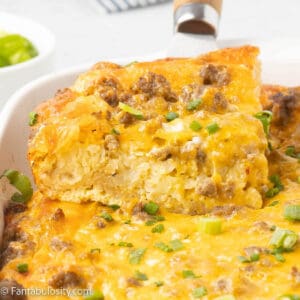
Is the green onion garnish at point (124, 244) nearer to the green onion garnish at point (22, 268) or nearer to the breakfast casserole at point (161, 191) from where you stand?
the breakfast casserole at point (161, 191)

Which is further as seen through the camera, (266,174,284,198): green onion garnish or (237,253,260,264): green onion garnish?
(266,174,284,198): green onion garnish

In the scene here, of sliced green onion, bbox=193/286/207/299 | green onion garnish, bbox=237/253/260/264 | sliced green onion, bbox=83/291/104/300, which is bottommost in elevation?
sliced green onion, bbox=83/291/104/300

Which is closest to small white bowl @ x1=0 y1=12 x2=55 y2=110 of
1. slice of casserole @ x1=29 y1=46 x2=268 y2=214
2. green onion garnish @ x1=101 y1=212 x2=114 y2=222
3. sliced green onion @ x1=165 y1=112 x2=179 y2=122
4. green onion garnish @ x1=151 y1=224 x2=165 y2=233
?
slice of casserole @ x1=29 y1=46 x2=268 y2=214

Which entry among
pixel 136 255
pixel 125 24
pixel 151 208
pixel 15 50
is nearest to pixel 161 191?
pixel 151 208

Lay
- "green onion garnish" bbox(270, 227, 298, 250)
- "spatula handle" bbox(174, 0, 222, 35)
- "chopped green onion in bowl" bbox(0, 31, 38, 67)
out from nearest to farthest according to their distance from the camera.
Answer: "green onion garnish" bbox(270, 227, 298, 250)
"spatula handle" bbox(174, 0, 222, 35)
"chopped green onion in bowl" bbox(0, 31, 38, 67)

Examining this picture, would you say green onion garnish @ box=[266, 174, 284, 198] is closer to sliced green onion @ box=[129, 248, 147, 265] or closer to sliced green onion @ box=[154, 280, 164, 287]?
sliced green onion @ box=[129, 248, 147, 265]

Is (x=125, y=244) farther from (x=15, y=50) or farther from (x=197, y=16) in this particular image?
(x=15, y=50)

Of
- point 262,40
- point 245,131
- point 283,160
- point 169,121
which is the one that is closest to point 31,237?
point 169,121
